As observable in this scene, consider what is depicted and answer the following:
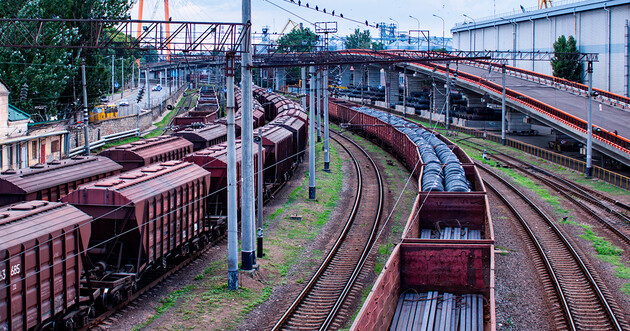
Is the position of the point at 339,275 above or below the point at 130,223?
below

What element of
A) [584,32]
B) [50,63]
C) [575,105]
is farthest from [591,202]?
[584,32]

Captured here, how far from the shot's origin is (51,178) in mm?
18797

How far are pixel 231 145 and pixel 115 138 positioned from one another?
117 ft

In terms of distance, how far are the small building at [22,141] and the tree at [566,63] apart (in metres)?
54.3

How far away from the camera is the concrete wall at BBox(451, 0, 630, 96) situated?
61312mm

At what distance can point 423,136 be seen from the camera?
42312 mm

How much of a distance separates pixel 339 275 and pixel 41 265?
33.3 ft

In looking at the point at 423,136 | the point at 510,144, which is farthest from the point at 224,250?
the point at 510,144

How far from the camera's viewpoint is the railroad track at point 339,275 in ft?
53.7

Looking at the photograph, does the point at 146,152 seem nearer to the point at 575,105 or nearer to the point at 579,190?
the point at 579,190

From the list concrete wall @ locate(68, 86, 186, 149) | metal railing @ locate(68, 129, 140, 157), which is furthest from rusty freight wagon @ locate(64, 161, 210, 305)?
concrete wall @ locate(68, 86, 186, 149)

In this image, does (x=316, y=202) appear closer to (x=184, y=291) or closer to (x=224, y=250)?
(x=224, y=250)

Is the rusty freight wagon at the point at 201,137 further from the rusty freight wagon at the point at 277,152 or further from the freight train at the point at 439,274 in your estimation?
the freight train at the point at 439,274

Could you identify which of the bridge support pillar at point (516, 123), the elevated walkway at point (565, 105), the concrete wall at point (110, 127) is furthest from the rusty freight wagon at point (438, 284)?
the bridge support pillar at point (516, 123)
